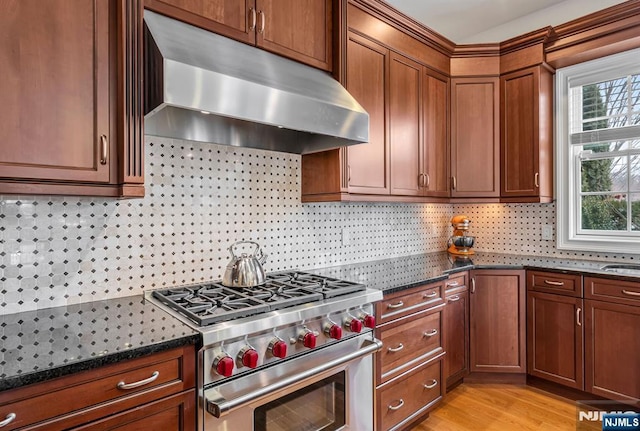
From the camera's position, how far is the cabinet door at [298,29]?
1.81 meters

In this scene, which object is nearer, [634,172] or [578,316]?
[578,316]

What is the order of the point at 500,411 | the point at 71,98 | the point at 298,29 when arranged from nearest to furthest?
the point at 71,98
the point at 298,29
the point at 500,411

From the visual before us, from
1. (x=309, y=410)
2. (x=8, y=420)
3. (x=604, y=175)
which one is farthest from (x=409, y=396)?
(x=604, y=175)

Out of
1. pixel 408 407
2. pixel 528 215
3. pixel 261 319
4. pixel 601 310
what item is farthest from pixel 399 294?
pixel 528 215

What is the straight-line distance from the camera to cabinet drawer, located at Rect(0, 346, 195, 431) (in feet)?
3.11

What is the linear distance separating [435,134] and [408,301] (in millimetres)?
1435

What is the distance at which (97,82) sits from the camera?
132 cm

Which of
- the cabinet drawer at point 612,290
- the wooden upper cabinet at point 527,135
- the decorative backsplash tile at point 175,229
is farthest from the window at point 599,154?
the cabinet drawer at point 612,290

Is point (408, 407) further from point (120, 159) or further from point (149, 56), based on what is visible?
point (149, 56)

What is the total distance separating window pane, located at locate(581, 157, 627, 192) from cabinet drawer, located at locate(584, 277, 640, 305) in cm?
91

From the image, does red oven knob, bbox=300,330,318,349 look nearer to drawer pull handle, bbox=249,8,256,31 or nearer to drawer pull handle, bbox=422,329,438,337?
drawer pull handle, bbox=422,329,438,337

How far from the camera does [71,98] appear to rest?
50.0 inches

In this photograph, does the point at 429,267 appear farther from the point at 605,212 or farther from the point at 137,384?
the point at 137,384

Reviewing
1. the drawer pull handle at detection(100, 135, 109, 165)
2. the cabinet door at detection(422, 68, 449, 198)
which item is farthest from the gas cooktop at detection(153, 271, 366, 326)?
the cabinet door at detection(422, 68, 449, 198)
